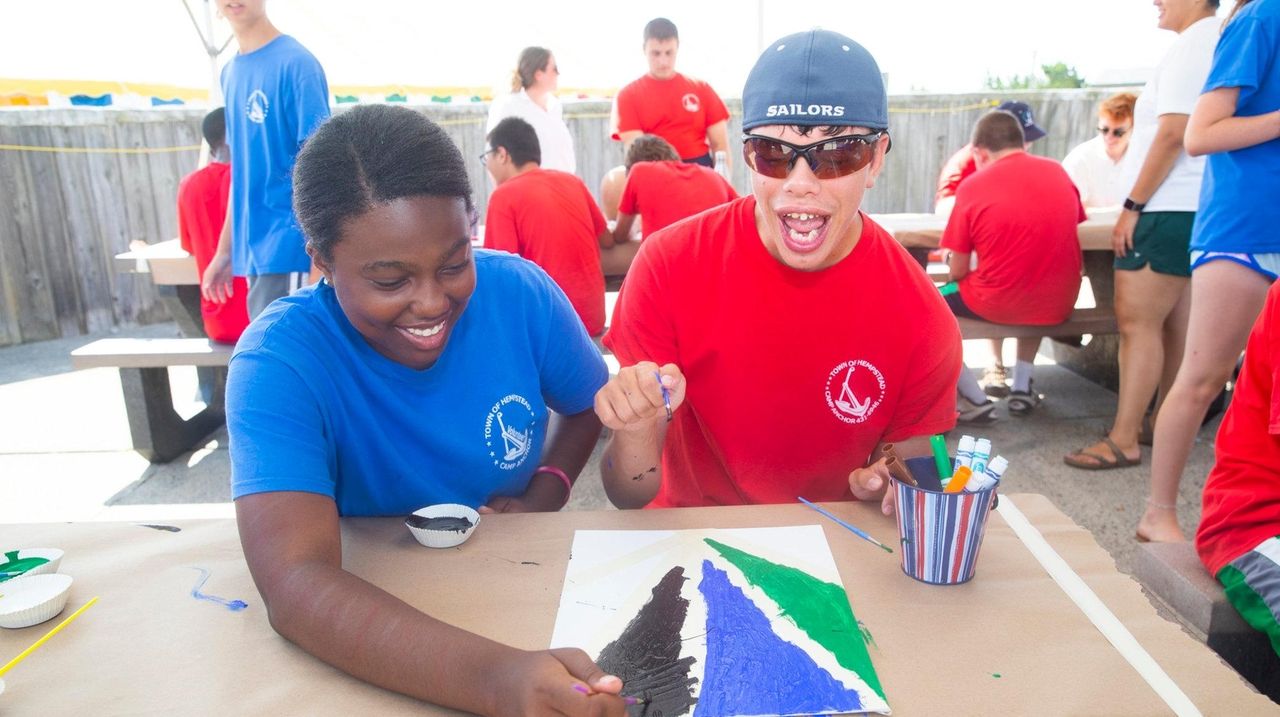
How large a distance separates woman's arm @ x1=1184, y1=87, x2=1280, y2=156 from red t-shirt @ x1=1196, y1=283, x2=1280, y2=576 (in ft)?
4.13

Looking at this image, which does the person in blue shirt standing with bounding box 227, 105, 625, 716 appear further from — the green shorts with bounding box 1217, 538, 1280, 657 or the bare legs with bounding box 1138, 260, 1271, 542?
the bare legs with bounding box 1138, 260, 1271, 542

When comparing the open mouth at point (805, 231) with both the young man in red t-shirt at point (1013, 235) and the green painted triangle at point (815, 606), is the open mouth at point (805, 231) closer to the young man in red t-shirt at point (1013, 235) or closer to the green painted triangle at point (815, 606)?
the green painted triangle at point (815, 606)

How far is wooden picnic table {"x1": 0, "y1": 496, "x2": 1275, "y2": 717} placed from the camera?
0.96 metres

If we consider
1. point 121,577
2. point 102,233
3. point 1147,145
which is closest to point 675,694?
point 121,577

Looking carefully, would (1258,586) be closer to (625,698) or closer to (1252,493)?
(1252,493)

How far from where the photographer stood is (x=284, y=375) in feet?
4.14

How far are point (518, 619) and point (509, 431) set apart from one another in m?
0.51

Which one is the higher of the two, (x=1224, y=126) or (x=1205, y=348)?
(x=1224, y=126)

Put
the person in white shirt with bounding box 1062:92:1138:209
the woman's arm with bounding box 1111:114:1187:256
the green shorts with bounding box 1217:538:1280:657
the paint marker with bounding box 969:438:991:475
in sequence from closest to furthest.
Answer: the paint marker with bounding box 969:438:991:475, the green shorts with bounding box 1217:538:1280:657, the woman's arm with bounding box 1111:114:1187:256, the person in white shirt with bounding box 1062:92:1138:209

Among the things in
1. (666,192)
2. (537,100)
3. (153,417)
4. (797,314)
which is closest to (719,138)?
(537,100)

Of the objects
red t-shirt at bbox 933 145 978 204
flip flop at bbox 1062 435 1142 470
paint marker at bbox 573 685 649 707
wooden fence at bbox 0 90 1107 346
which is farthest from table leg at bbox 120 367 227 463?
red t-shirt at bbox 933 145 978 204

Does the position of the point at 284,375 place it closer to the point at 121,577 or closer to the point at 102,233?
the point at 121,577

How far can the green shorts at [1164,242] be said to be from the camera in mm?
3176

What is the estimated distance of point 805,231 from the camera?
61.1 inches
